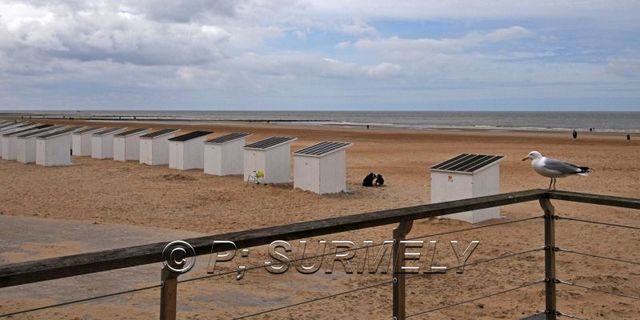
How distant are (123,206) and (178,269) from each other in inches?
435

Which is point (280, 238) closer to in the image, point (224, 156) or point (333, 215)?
point (333, 215)

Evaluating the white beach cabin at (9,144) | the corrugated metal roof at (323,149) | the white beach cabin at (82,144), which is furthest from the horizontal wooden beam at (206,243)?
the white beach cabin at (82,144)

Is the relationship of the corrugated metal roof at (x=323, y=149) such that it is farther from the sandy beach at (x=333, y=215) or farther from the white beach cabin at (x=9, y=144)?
the white beach cabin at (x=9, y=144)

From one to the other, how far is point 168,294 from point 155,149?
2026cm

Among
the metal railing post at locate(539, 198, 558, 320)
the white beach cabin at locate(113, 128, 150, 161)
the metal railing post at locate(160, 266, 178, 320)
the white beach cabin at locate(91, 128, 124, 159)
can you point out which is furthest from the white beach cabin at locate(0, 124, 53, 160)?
the metal railing post at locate(160, 266, 178, 320)

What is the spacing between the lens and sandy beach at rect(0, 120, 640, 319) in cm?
601

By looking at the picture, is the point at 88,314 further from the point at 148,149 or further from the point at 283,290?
the point at 148,149

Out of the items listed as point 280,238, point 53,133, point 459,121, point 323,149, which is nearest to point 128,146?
point 53,133

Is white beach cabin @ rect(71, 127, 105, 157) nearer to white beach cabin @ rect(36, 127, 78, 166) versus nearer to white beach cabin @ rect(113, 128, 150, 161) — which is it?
white beach cabin @ rect(113, 128, 150, 161)

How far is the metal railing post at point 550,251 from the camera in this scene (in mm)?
3879

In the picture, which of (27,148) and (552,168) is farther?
(27,148)

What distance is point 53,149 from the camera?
21.7 m

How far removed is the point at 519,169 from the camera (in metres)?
20.8
